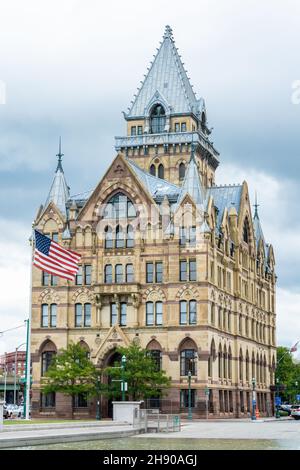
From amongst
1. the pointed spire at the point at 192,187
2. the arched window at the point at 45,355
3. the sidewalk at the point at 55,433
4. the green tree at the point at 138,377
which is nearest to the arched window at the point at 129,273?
the green tree at the point at 138,377

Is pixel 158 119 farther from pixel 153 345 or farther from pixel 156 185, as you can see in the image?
pixel 153 345

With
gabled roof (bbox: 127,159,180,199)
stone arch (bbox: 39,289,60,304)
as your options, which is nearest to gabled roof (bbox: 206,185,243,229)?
gabled roof (bbox: 127,159,180,199)

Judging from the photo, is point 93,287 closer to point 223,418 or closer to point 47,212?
point 47,212

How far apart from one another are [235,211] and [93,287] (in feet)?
69.0

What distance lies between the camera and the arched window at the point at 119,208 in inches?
3942

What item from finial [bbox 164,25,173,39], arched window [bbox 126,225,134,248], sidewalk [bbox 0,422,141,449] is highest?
finial [bbox 164,25,173,39]

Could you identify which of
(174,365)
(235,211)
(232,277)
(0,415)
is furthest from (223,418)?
(0,415)

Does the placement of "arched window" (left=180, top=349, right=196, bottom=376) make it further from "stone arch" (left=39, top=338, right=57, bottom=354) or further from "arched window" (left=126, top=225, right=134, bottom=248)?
"stone arch" (left=39, top=338, right=57, bottom=354)

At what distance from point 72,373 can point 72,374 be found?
0.10m

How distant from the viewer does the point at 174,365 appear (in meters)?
95.5

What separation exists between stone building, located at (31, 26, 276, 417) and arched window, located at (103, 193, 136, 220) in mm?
105

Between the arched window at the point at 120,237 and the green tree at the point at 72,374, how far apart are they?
38.2 ft

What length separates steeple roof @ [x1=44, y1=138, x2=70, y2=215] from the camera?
340 feet
